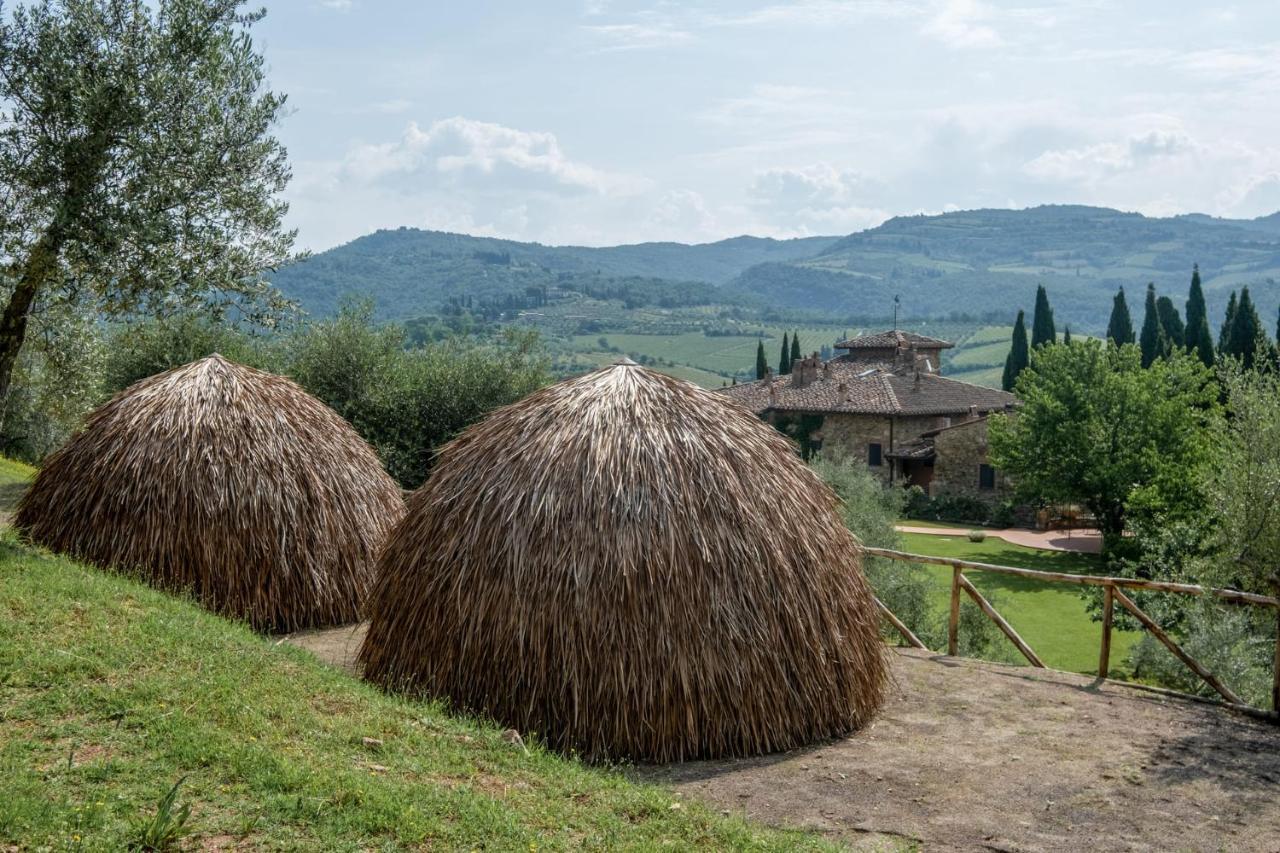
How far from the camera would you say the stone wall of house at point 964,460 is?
181 feet

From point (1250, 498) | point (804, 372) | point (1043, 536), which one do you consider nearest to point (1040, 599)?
point (1043, 536)

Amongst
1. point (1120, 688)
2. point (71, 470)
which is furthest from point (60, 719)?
point (1120, 688)

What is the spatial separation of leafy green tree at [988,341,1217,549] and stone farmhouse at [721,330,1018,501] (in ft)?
24.3

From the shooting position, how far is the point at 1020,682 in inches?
457

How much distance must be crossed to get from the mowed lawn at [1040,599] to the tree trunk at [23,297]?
16.9m

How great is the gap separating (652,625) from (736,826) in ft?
6.90

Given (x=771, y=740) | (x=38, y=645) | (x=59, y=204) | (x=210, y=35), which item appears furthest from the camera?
(x=210, y=35)

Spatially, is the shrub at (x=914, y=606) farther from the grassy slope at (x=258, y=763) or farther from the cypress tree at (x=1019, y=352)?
the cypress tree at (x=1019, y=352)

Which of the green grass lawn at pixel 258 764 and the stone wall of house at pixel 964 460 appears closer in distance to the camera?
the green grass lawn at pixel 258 764

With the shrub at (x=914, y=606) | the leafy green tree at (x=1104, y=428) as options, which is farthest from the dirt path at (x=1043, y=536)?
the shrub at (x=914, y=606)

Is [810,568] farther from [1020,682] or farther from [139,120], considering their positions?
[139,120]

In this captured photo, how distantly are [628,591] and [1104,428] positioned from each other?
128ft

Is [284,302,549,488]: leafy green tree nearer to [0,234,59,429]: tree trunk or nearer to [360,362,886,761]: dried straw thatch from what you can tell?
[0,234,59,429]: tree trunk

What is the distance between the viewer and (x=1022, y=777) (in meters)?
8.49
